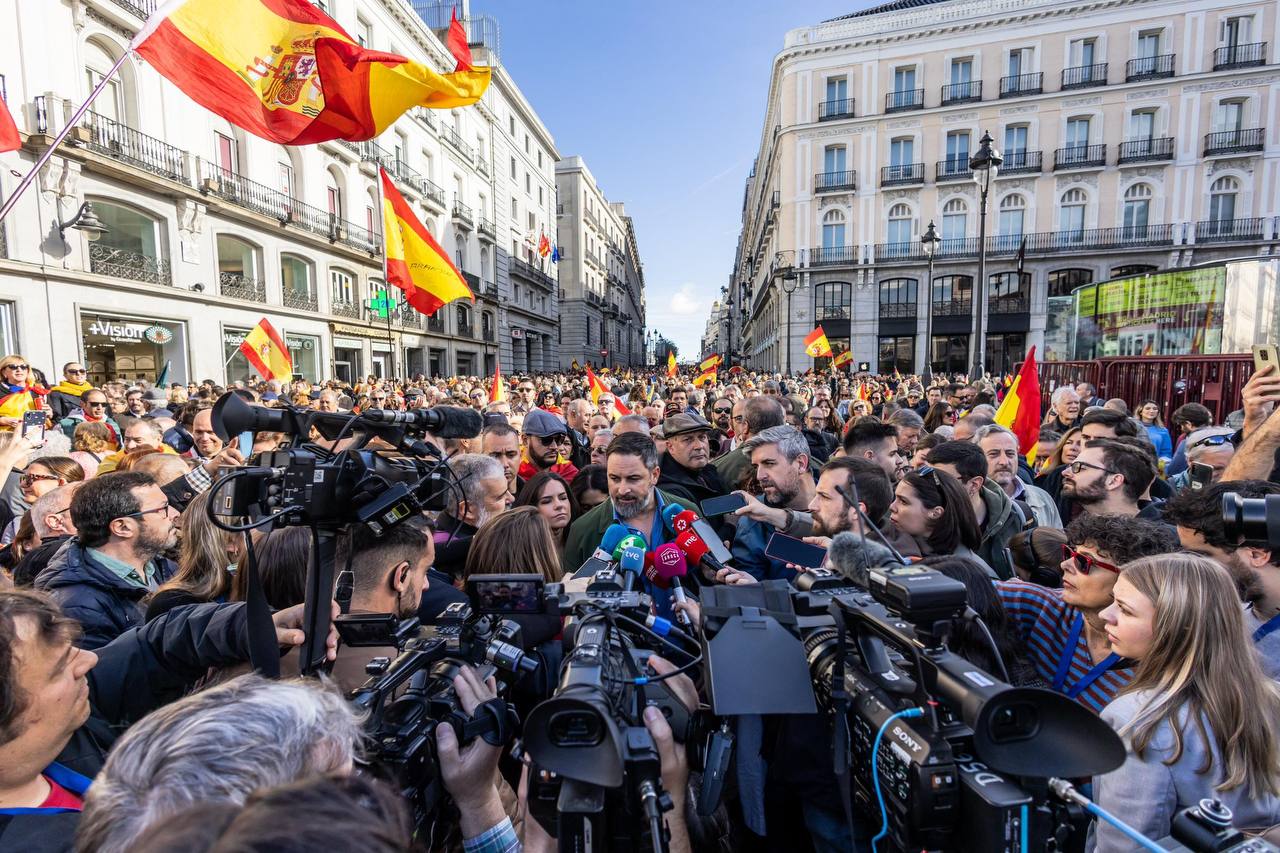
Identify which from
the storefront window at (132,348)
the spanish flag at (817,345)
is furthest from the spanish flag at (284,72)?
Answer: the spanish flag at (817,345)

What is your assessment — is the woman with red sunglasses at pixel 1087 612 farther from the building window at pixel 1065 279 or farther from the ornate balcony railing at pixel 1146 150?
the ornate balcony railing at pixel 1146 150

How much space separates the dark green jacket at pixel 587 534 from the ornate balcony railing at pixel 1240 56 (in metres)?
42.5

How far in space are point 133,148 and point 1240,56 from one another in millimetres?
45657

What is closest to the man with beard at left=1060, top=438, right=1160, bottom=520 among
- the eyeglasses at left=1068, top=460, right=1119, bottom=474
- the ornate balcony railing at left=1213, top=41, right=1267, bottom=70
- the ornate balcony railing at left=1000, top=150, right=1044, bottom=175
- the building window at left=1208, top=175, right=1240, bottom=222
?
the eyeglasses at left=1068, top=460, right=1119, bottom=474

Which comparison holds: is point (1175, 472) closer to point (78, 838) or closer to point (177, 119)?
point (78, 838)

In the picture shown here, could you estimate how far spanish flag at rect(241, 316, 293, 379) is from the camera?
9.81 meters

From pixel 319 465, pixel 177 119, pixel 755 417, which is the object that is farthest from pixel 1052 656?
pixel 177 119

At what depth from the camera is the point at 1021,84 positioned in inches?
1272

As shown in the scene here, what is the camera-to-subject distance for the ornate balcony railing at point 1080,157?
31.6m

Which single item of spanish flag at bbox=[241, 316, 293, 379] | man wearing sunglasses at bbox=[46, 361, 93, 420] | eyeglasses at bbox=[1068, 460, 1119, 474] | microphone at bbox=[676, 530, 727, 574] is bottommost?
microphone at bbox=[676, 530, 727, 574]

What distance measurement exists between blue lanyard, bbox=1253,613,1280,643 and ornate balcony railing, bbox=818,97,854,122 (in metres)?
37.6

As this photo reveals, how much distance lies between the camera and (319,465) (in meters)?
1.68

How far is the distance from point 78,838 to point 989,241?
132ft

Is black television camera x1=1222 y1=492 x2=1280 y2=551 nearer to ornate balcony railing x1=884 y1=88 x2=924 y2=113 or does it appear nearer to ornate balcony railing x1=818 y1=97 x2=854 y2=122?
ornate balcony railing x1=818 y1=97 x2=854 y2=122
